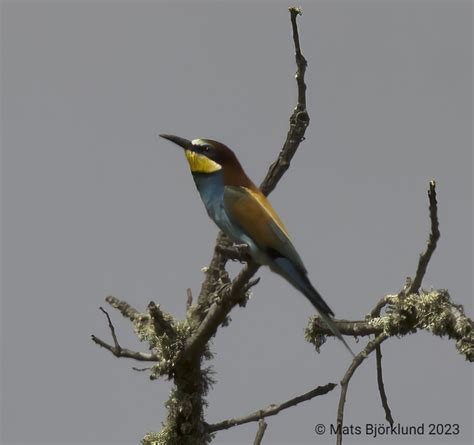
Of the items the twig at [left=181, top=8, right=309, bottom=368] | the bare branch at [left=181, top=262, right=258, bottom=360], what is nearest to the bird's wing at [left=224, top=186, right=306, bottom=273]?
the twig at [left=181, top=8, right=309, bottom=368]

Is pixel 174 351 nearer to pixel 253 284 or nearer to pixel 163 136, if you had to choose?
pixel 253 284

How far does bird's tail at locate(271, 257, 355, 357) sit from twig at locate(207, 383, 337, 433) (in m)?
0.28

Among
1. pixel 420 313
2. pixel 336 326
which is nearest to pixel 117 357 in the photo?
pixel 336 326

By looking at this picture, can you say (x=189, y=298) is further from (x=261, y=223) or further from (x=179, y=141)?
(x=179, y=141)

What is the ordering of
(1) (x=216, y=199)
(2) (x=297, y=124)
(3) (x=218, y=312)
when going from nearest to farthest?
(3) (x=218, y=312) → (2) (x=297, y=124) → (1) (x=216, y=199)

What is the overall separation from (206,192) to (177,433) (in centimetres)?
151

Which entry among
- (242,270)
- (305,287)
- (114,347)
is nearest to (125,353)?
(114,347)

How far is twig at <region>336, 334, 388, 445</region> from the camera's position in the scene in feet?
13.0

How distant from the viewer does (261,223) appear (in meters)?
5.20

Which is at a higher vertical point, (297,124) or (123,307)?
(297,124)

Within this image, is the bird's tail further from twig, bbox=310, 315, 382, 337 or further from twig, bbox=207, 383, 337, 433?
twig, bbox=207, 383, 337, 433

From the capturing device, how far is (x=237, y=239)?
5305 millimetres

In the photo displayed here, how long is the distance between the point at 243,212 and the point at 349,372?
4.44 feet

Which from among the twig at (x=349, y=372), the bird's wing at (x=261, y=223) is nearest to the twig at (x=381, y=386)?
the twig at (x=349, y=372)
